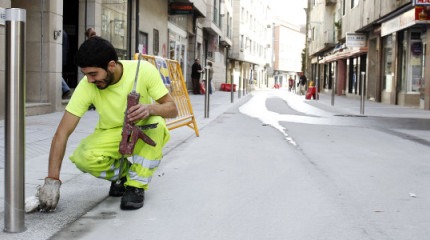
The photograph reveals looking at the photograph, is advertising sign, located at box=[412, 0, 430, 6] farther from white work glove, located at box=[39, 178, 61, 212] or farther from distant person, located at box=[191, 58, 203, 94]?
white work glove, located at box=[39, 178, 61, 212]

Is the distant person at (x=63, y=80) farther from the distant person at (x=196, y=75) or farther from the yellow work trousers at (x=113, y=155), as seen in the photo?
the distant person at (x=196, y=75)

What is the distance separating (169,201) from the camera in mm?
3775

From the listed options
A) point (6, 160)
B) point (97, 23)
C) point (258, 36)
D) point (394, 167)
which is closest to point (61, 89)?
point (97, 23)

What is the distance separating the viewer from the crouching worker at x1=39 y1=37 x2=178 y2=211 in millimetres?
3223

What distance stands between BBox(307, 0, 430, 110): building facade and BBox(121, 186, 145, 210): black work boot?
11.9 m

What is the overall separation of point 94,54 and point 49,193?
2.96 feet

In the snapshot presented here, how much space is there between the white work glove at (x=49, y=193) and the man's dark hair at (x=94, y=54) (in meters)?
0.74

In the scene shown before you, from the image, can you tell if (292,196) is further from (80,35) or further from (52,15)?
(80,35)

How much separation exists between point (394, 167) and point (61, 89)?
8.14 meters

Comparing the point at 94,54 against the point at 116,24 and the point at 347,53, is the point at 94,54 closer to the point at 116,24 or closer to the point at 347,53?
the point at 116,24

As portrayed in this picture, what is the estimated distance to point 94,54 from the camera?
121 inches

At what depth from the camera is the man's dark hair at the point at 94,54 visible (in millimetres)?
3068

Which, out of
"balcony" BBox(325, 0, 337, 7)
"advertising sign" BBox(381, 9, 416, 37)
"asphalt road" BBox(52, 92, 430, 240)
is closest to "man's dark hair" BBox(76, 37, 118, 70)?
"asphalt road" BBox(52, 92, 430, 240)

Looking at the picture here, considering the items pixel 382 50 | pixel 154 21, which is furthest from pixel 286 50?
pixel 154 21
